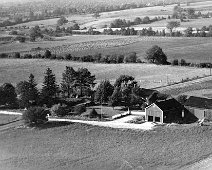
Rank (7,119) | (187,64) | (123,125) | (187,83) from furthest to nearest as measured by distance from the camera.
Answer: (187,64)
(187,83)
(7,119)
(123,125)

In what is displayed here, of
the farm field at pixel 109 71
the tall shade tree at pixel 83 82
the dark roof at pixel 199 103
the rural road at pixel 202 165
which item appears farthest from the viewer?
the farm field at pixel 109 71

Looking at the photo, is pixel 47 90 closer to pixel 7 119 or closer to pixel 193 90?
pixel 7 119

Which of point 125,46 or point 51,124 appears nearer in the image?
point 51,124

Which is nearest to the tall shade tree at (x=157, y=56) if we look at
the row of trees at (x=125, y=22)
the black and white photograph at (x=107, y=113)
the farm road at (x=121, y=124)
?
Result: the black and white photograph at (x=107, y=113)

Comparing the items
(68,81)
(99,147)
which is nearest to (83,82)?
(68,81)

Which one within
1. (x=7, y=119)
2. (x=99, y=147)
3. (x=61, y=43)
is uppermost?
(x=61, y=43)

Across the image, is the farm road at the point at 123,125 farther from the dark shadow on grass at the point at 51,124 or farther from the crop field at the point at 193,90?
the crop field at the point at 193,90
